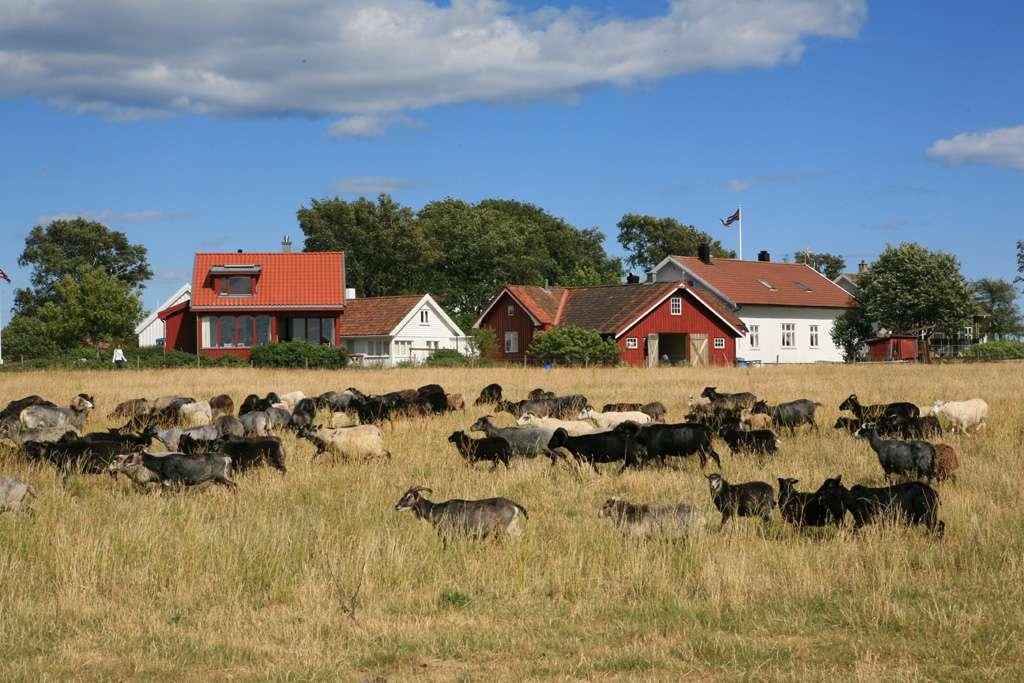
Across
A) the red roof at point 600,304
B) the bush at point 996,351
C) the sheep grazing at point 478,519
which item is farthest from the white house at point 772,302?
the sheep grazing at point 478,519

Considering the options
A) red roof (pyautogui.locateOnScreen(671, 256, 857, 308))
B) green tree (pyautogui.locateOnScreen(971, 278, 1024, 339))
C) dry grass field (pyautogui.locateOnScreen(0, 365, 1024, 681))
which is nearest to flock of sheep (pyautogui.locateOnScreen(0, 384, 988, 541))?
dry grass field (pyautogui.locateOnScreen(0, 365, 1024, 681))

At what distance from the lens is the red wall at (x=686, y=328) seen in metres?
57.8

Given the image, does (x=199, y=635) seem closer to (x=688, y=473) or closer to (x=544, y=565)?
(x=544, y=565)

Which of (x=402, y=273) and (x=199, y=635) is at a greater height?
(x=402, y=273)

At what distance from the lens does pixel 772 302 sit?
68.7 meters

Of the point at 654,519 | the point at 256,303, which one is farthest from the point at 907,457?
the point at 256,303

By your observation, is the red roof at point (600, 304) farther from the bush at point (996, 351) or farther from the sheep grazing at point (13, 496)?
the sheep grazing at point (13, 496)

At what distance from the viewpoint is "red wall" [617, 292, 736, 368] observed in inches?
2277

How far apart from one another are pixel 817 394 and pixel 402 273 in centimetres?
5638

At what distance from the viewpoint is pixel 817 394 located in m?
27.8

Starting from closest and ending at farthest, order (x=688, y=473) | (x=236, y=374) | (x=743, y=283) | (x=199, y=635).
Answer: (x=199, y=635), (x=688, y=473), (x=236, y=374), (x=743, y=283)

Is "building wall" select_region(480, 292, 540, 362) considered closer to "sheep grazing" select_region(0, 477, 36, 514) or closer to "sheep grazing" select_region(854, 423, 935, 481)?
"sheep grazing" select_region(854, 423, 935, 481)

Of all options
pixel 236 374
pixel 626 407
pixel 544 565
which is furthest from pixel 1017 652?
pixel 236 374

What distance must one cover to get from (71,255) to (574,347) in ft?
198
